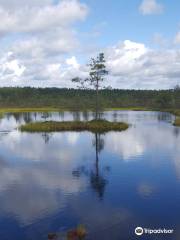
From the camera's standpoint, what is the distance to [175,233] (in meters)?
23.0

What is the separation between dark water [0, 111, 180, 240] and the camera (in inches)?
969

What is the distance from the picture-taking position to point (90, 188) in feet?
112

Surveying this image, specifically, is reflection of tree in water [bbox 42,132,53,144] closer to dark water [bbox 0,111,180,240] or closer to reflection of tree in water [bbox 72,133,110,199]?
dark water [bbox 0,111,180,240]

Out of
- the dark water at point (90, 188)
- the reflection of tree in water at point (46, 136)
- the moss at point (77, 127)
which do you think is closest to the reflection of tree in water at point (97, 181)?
the dark water at point (90, 188)

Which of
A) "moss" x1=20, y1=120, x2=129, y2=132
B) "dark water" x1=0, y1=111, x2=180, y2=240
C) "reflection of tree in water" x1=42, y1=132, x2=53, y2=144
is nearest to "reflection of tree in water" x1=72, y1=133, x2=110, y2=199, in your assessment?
"dark water" x1=0, y1=111, x2=180, y2=240

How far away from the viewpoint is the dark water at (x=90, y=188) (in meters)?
24.6

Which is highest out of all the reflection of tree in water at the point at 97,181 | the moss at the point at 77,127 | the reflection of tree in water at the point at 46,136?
the moss at the point at 77,127

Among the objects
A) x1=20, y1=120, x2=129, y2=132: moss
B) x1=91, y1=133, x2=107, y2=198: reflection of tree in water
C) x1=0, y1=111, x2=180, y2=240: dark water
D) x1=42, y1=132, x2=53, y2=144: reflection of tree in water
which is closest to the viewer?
x1=0, y1=111, x2=180, y2=240: dark water

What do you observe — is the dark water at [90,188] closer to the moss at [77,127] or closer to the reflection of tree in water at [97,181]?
the reflection of tree in water at [97,181]

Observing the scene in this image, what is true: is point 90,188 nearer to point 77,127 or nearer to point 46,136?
point 46,136

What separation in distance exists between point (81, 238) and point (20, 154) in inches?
1262

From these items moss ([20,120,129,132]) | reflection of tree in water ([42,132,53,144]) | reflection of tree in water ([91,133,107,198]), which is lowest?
reflection of tree in water ([91,133,107,198])

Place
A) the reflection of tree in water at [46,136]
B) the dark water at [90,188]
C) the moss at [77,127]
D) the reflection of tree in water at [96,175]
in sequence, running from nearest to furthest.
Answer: the dark water at [90,188], the reflection of tree in water at [96,175], the reflection of tree in water at [46,136], the moss at [77,127]

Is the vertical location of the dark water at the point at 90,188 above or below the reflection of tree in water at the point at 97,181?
above
